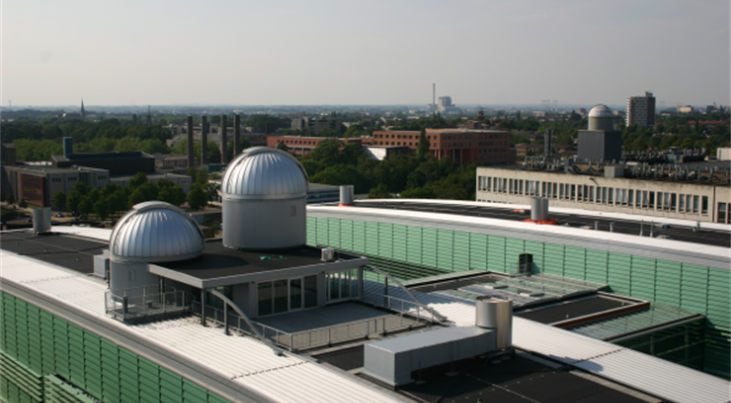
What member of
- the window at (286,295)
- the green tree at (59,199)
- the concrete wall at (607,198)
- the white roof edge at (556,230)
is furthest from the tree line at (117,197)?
the window at (286,295)

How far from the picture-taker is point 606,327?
25.8 metres

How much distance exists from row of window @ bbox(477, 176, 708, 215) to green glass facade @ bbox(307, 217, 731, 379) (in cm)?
2441

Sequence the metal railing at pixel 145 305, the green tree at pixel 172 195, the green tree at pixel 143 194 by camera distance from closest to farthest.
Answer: the metal railing at pixel 145 305, the green tree at pixel 143 194, the green tree at pixel 172 195

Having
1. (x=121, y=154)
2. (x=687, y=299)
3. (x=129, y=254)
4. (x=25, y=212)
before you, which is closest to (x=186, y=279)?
(x=129, y=254)

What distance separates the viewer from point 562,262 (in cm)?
3453

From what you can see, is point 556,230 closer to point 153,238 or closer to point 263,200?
point 263,200

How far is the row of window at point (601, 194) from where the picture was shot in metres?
53.6

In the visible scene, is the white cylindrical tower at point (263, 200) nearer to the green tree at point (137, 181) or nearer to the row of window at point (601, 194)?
the row of window at point (601, 194)

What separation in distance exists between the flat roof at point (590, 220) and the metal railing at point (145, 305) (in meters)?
23.2

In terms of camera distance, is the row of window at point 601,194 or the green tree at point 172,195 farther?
the green tree at point 172,195

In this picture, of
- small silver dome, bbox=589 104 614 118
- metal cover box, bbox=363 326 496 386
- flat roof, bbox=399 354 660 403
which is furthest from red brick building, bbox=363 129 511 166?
flat roof, bbox=399 354 660 403

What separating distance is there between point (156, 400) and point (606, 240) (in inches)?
857

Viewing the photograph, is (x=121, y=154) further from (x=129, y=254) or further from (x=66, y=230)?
(x=129, y=254)

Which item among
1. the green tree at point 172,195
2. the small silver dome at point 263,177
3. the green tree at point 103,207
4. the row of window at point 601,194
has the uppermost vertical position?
the small silver dome at point 263,177
